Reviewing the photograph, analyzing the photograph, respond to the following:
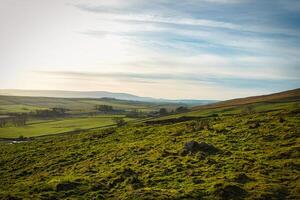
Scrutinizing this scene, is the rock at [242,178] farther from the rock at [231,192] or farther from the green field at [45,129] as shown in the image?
A: the green field at [45,129]

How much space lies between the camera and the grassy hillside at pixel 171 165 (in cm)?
2692

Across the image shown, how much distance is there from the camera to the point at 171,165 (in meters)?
33.5

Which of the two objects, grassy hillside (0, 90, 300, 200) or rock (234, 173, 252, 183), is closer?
A: grassy hillside (0, 90, 300, 200)

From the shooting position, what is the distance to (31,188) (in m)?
30.7

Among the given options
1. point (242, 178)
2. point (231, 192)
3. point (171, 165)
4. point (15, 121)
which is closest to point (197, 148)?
point (171, 165)

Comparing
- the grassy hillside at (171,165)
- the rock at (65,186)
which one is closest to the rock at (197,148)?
the grassy hillside at (171,165)

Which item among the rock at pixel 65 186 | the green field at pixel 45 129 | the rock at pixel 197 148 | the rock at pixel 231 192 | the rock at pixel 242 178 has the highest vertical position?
the rock at pixel 197 148

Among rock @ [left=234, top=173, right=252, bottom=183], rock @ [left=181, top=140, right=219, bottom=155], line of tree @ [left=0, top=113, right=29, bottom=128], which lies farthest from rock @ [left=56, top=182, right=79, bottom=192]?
line of tree @ [left=0, top=113, right=29, bottom=128]

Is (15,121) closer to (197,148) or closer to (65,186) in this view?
(197,148)

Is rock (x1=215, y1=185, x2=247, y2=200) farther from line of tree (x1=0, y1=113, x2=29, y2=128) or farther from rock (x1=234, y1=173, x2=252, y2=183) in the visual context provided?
line of tree (x1=0, y1=113, x2=29, y2=128)

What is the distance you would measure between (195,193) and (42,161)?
24.5 m

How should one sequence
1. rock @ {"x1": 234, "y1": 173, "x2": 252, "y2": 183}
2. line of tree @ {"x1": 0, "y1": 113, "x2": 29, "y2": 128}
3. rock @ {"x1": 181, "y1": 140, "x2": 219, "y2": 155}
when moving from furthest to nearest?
1. line of tree @ {"x1": 0, "y1": 113, "x2": 29, "y2": 128}
2. rock @ {"x1": 181, "y1": 140, "x2": 219, "y2": 155}
3. rock @ {"x1": 234, "y1": 173, "x2": 252, "y2": 183}

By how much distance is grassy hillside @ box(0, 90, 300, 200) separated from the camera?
2692cm

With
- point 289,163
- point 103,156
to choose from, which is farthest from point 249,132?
point 103,156
